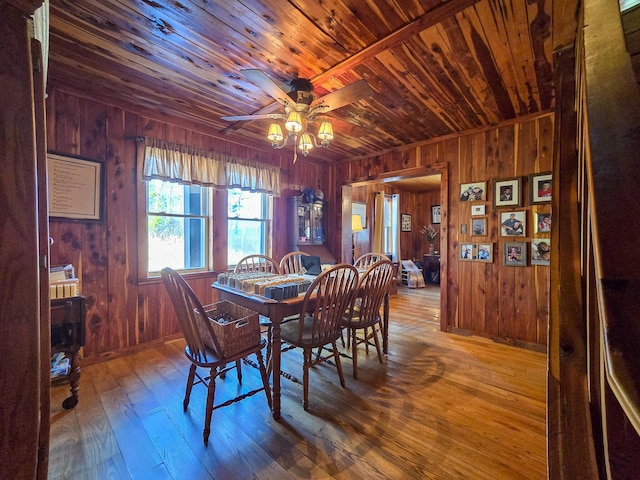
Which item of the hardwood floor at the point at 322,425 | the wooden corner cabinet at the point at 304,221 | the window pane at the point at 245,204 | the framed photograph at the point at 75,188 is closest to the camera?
the hardwood floor at the point at 322,425

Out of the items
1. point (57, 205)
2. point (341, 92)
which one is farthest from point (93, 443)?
point (341, 92)

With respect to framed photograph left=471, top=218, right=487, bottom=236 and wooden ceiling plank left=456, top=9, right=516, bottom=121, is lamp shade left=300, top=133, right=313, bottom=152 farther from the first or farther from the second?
framed photograph left=471, top=218, right=487, bottom=236

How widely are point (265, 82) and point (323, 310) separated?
1629 mm

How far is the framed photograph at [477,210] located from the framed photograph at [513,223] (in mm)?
208

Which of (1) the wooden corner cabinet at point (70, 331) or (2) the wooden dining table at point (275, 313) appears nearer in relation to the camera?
(2) the wooden dining table at point (275, 313)

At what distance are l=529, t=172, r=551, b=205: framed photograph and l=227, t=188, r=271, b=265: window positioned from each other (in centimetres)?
332

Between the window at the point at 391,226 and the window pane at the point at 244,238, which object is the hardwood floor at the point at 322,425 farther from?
the window at the point at 391,226

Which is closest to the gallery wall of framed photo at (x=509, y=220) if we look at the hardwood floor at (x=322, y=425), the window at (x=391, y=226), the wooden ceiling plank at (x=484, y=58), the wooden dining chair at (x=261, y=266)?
the wooden ceiling plank at (x=484, y=58)

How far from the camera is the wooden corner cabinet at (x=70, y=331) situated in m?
1.93

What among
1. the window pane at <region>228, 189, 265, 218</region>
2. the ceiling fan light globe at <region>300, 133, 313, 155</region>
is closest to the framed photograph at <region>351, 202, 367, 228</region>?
the window pane at <region>228, 189, 265, 218</region>

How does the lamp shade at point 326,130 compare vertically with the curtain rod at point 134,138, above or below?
below

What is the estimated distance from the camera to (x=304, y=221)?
441 centimetres

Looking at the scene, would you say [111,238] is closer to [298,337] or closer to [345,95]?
[298,337]

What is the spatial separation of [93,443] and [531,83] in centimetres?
419
